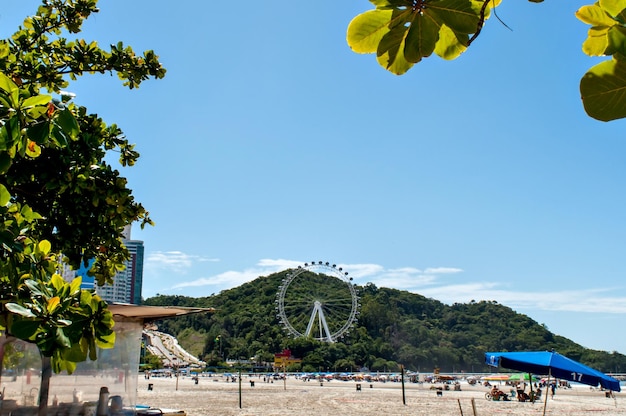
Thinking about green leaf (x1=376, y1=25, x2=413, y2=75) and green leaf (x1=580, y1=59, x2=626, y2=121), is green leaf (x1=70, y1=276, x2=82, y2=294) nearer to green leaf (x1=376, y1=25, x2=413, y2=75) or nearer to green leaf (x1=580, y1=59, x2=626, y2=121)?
green leaf (x1=376, y1=25, x2=413, y2=75)

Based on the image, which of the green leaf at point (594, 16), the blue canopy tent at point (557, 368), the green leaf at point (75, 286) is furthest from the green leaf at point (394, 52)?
the blue canopy tent at point (557, 368)

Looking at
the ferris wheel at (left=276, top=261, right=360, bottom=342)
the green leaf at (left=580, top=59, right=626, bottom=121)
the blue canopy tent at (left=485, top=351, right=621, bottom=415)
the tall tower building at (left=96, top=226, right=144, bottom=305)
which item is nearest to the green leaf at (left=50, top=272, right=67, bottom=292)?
the green leaf at (left=580, top=59, right=626, bottom=121)

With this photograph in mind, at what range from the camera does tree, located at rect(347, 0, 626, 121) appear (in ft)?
3.21

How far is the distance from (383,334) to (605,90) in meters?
110

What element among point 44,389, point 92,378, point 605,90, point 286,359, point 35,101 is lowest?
point 286,359

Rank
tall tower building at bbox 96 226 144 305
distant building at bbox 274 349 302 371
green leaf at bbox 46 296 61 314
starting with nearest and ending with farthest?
1. green leaf at bbox 46 296 61 314
2. distant building at bbox 274 349 302 371
3. tall tower building at bbox 96 226 144 305

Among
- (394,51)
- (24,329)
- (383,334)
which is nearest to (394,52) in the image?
(394,51)

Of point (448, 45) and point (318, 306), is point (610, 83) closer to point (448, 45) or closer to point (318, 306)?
point (448, 45)

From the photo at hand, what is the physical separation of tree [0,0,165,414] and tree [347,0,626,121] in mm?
1320

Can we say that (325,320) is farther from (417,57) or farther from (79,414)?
(417,57)

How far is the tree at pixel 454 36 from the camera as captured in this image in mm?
978

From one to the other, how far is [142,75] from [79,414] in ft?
17.3

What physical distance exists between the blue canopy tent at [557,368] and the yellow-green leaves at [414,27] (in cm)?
757

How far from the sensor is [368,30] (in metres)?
1.20
